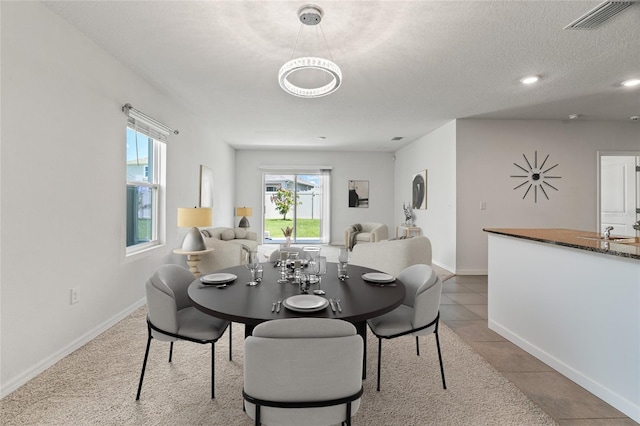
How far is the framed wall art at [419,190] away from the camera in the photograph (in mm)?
6497

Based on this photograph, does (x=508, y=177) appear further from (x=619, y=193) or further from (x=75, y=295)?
(x=75, y=295)

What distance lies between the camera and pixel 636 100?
418 centimetres

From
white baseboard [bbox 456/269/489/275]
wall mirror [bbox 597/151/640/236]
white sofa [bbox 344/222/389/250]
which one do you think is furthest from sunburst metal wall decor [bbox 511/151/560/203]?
white sofa [bbox 344/222/389/250]

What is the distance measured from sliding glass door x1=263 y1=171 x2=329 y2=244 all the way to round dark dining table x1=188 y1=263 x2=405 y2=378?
6406mm

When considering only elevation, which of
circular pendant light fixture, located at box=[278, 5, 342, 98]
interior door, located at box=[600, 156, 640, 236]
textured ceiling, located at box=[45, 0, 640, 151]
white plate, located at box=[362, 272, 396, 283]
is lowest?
white plate, located at box=[362, 272, 396, 283]

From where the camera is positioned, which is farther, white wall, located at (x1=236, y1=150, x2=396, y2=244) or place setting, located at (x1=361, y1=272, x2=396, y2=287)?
white wall, located at (x1=236, y1=150, x2=396, y2=244)

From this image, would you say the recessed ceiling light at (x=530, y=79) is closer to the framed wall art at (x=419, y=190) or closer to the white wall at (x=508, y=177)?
the white wall at (x=508, y=177)

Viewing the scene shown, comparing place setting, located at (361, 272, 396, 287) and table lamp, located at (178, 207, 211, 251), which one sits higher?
table lamp, located at (178, 207, 211, 251)

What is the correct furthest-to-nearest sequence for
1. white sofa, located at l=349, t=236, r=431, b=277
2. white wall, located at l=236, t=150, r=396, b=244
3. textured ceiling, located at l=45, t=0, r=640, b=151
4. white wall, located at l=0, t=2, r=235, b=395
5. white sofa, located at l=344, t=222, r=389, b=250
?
white wall, located at l=236, t=150, r=396, b=244 < white sofa, located at l=344, t=222, r=389, b=250 < white sofa, located at l=349, t=236, r=431, b=277 < textured ceiling, located at l=45, t=0, r=640, b=151 < white wall, located at l=0, t=2, r=235, b=395

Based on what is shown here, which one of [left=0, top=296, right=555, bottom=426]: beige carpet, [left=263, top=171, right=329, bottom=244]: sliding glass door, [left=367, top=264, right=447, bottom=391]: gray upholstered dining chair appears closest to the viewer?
[left=0, top=296, right=555, bottom=426]: beige carpet

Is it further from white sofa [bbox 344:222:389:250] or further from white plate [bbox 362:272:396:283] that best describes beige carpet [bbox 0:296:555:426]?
white sofa [bbox 344:222:389:250]

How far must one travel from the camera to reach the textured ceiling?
2242 mm

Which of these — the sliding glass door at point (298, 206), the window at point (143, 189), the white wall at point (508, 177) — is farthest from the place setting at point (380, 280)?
the sliding glass door at point (298, 206)

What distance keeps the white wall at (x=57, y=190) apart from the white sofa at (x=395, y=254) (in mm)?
2651
